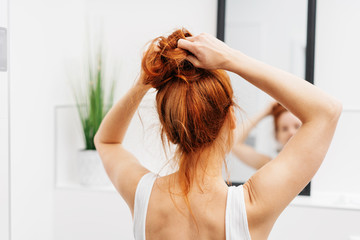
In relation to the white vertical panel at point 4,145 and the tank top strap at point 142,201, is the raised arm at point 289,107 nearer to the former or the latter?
the tank top strap at point 142,201

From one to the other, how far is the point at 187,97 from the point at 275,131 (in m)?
1.01

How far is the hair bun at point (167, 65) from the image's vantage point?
76cm

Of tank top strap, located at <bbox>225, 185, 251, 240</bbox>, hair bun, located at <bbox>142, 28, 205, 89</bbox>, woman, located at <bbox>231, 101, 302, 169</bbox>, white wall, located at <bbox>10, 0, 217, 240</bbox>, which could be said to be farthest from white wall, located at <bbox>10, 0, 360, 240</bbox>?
hair bun, located at <bbox>142, 28, 205, 89</bbox>

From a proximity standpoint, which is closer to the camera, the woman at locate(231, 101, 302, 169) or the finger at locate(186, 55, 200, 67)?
the finger at locate(186, 55, 200, 67)

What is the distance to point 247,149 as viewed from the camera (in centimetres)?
171

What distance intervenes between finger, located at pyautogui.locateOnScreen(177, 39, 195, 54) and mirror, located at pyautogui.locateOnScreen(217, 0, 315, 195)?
91 cm

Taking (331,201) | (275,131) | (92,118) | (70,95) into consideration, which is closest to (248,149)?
(275,131)

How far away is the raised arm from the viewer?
73cm

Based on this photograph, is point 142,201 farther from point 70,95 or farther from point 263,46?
point 70,95

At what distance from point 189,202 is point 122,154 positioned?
0.24 m

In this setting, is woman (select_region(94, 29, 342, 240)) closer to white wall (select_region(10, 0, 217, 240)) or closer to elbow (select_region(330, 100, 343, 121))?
elbow (select_region(330, 100, 343, 121))

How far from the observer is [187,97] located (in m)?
0.75

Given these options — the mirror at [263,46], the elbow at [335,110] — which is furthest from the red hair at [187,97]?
the mirror at [263,46]

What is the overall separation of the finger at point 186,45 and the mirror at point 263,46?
0.91 metres
